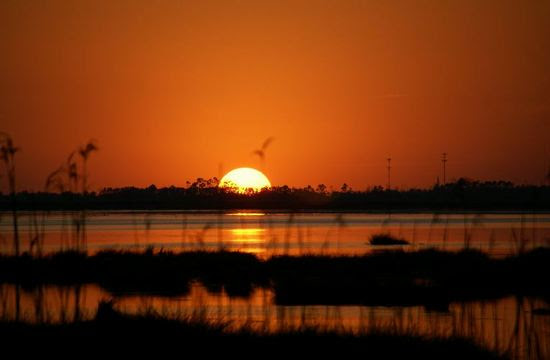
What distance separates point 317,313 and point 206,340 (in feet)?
20.3

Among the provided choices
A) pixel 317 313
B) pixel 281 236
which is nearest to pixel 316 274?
A: pixel 317 313

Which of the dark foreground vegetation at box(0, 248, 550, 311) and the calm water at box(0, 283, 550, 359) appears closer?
the calm water at box(0, 283, 550, 359)

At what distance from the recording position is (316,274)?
925 inches

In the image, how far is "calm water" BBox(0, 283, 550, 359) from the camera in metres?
12.3

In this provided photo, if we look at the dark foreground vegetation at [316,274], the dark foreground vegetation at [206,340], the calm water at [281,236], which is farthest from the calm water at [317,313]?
the calm water at [281,236]

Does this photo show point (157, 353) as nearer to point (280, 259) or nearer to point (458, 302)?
point (458, 302)

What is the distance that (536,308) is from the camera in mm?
17141

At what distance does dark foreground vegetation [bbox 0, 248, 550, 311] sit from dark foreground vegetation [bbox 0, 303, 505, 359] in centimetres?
678

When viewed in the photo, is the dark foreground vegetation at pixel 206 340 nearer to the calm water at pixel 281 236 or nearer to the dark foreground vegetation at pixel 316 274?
the calm water at pixel 281 236

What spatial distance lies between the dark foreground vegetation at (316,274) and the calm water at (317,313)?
689 mm

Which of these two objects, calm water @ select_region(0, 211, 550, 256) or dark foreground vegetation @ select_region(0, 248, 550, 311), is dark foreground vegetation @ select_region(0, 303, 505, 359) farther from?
dark foreground vegetation @ select_region(0, 248, 550, 311)

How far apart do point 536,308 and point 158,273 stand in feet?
38.9

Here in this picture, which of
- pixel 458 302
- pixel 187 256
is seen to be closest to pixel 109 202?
pixel 187 256

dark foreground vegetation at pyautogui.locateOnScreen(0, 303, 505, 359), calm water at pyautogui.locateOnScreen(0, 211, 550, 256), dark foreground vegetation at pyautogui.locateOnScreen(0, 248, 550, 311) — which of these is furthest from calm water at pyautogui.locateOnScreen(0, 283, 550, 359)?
calm water at pyautogui.locateOnScreen(0, 211, 550, 256)
